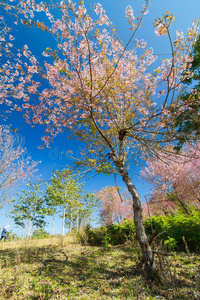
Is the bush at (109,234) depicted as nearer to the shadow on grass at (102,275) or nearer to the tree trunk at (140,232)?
the shadow on grass at (102,275)

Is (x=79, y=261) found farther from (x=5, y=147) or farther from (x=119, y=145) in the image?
(x=5, y=147)

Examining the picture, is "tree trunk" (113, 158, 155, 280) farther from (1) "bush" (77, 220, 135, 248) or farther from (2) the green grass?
(1) "bush" (77, 220, 135, 248)

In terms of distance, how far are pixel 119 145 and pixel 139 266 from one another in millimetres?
3129

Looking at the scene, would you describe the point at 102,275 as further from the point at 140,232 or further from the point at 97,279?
the point at 140,232

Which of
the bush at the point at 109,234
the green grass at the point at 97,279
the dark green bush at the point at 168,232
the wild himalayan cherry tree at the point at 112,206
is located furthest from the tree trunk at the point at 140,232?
the wild himalayan cherry tree at the point at 112,206

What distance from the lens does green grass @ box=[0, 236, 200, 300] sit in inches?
98.3

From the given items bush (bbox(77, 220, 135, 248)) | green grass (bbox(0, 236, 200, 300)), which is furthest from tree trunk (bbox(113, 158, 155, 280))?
bush (bbox(77, 220, 135, 248))

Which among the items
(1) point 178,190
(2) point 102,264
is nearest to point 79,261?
(2) point 102,264

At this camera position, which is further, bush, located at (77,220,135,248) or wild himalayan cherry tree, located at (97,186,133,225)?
wild himalayan cherry tree, located at (97,186,133,225)

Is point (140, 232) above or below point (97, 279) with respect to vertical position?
above

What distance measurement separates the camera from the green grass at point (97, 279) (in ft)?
8.19

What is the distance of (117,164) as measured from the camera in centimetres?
387

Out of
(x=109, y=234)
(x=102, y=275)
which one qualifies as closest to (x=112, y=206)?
(x=109, y=234)

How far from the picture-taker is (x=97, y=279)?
10.5 ft
